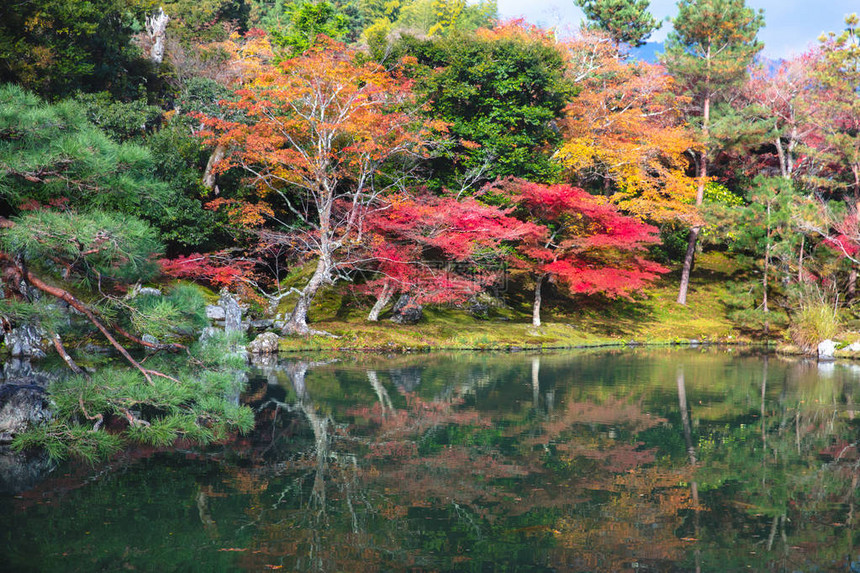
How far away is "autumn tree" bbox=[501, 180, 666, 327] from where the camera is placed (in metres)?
17.2

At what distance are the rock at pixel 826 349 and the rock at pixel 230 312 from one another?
506 inches

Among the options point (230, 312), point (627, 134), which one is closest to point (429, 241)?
point (230, 312)

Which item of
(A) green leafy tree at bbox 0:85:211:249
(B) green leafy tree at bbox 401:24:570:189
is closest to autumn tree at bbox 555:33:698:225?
(B) green leafy tree at bbox 401:24:570:189

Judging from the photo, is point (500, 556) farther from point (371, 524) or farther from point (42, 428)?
point (42, 428)

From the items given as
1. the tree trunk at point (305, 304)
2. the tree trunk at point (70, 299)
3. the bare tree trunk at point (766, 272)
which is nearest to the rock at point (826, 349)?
the bare tree trunk at point (766, 272)

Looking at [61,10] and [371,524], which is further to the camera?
[61,10]

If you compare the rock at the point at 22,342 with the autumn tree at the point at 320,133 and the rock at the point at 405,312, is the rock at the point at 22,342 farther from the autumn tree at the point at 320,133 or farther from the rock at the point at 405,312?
the rock at the point at 405,312

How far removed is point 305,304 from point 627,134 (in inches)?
459

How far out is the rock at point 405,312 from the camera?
657 inches

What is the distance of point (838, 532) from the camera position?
183 inches

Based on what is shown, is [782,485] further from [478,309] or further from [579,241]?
[478,309]

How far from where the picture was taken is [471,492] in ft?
17.8

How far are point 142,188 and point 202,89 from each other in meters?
13.1

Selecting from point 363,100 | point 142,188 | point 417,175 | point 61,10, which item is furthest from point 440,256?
point 142,188
